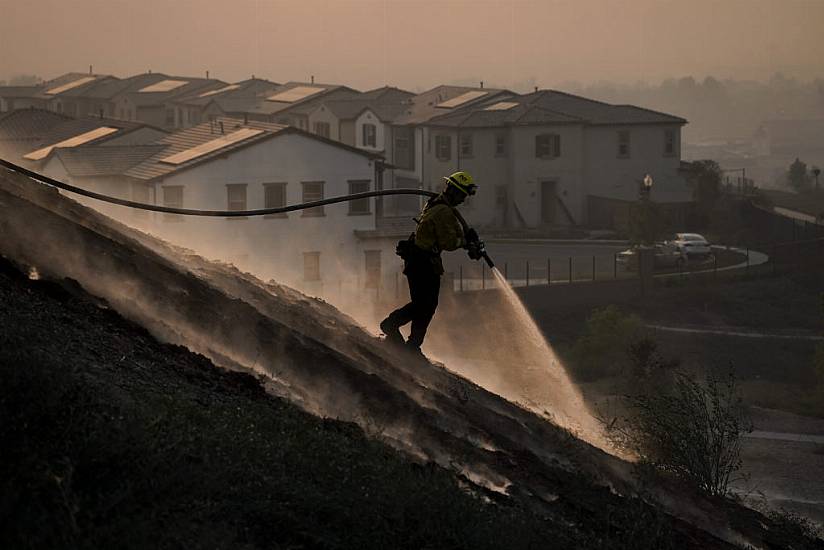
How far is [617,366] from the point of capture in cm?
3238

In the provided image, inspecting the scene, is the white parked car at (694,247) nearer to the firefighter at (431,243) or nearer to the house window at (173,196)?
the house window at (173,196)

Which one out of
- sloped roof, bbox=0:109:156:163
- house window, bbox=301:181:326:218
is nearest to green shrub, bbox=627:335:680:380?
house window, bbox=301:181:326:218

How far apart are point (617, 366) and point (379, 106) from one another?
34.9 meters

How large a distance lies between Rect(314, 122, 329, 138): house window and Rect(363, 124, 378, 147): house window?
1.96 metres

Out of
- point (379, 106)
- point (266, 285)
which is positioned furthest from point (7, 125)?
point (266, 285)

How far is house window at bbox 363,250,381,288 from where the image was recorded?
3969 centimetres

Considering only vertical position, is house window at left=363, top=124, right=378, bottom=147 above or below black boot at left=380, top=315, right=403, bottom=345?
above

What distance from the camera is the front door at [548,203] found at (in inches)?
2240

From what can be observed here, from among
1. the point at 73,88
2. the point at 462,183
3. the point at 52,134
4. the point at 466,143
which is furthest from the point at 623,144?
the point at 73,88

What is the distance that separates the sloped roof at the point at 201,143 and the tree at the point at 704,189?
2077cm

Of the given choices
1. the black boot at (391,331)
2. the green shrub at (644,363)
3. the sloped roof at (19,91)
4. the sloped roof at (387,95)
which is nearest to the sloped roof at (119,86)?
the sloped roof at (19,91)

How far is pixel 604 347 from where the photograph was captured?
33062 millimetres

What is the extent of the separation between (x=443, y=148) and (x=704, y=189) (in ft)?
40.9

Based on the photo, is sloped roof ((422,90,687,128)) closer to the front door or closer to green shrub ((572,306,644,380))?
the front door
